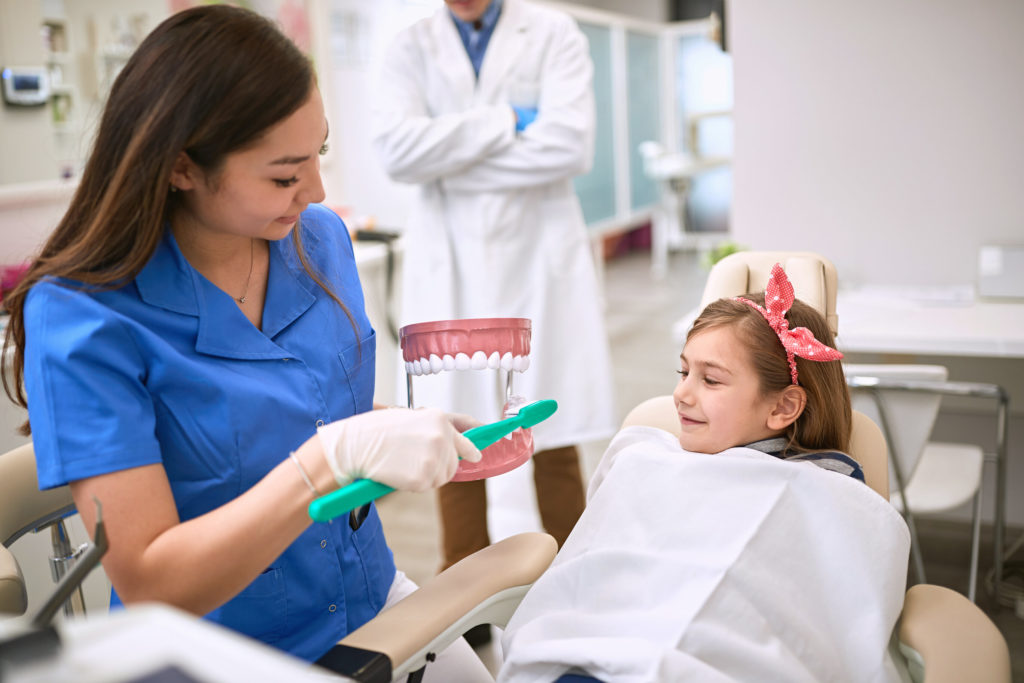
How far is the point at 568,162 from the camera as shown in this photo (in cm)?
219

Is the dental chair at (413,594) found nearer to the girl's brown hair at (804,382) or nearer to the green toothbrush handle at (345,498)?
→ the green toothbrush handle at (345,498)


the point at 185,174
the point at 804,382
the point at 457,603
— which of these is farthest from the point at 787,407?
the point at 185,174

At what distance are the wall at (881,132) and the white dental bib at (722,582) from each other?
5.19 feet

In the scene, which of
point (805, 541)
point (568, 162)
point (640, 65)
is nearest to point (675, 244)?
point (640, 65)

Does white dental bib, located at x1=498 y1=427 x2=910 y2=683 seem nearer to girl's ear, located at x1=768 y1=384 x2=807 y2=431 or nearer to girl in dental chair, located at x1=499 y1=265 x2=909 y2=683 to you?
girl in dental chair, located at x1=499 y1=265 x2=909 y2=683

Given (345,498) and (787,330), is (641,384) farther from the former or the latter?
(345,498)

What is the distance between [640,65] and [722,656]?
6159mm

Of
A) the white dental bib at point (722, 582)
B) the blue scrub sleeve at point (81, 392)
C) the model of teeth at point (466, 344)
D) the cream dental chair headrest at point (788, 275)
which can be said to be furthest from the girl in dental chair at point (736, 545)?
the blue scrub sleeve at point (81, 392)

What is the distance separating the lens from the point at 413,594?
103cm

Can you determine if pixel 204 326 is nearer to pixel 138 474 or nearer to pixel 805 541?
pixel 138 474

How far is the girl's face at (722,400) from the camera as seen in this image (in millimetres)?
1301

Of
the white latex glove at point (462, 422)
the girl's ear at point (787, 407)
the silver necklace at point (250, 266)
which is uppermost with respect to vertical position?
the silver necklace at point (250, 266)

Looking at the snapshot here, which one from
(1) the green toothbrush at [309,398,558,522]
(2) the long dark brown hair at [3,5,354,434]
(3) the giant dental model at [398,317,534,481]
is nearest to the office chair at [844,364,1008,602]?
(3) the giant dental model at [398,317,534,481]

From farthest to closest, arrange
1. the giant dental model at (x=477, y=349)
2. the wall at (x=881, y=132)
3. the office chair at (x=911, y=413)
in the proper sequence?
the wall at (x=881, y=132) → the office chair at (x=911, y=413) → the giant dental model at (x=477, y=349)
